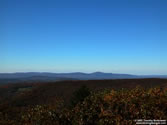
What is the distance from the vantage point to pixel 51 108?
27.2 feet

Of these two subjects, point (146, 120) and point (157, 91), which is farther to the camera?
point (157, 91)

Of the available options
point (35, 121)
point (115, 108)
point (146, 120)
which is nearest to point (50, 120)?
point (35, 121)

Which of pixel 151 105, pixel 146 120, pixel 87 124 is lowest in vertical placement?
pixel 87 124

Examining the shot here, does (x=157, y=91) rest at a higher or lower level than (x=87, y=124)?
higher

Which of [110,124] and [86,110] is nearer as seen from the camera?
[110,124]

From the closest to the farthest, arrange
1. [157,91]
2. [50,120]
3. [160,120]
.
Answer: [160,120]
[50,120]
[157,91]

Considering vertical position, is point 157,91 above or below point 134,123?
above

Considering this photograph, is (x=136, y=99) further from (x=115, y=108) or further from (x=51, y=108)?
(x=51, y=108)

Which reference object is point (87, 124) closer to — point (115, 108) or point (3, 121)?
point (115, 108)

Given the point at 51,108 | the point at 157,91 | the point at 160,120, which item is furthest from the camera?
the point at 157,91

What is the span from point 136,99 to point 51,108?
4.78 meters

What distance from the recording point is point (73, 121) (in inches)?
301

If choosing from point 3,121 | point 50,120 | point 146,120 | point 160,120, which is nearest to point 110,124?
point 146,120

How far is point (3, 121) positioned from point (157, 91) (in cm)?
885
